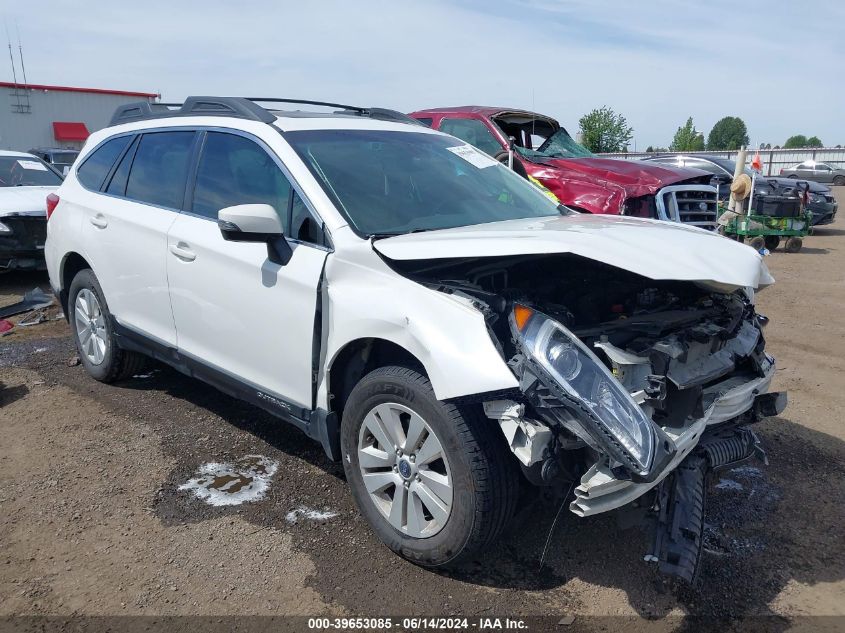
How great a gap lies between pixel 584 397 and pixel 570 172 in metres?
6.32

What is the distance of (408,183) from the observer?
3.77 m

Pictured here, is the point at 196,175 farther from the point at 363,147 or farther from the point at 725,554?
the point at 725,554

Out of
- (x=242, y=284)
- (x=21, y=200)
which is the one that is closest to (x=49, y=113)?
(x=21, y=200)

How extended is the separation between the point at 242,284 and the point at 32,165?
27.7ft

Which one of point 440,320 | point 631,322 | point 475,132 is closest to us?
point 440,320

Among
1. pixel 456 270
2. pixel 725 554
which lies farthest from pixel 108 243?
pixel 725 554

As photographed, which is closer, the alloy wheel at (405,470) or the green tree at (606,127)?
the alloy wheel at (405,470)

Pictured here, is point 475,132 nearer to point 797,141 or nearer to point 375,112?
point 375,112

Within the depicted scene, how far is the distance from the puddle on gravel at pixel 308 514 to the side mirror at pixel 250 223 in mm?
1363

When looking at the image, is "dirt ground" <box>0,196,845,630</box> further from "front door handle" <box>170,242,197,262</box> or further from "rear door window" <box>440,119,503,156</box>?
"rear door window" <box>440,119,503,156</box>

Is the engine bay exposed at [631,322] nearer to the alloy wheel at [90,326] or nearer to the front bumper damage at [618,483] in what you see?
the front bumper damage at [618,483]

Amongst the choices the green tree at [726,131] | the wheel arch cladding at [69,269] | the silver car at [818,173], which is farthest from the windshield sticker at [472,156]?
the green tree at [726,131]

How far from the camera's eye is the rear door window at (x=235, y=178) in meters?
3.61

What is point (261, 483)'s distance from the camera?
3.86 meters
